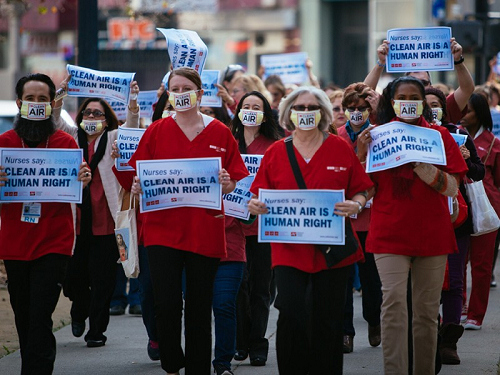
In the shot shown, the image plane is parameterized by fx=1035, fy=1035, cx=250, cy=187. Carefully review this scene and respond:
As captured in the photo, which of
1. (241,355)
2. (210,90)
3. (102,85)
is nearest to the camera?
(241,355)

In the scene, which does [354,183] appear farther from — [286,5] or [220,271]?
[286,5]

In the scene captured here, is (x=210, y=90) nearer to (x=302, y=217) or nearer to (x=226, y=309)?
(x=226, y=309)

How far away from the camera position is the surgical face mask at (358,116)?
7.93m

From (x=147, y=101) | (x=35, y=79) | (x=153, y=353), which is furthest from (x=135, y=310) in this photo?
(x=35, y=79)

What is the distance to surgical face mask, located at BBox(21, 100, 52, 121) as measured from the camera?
21.9 feet

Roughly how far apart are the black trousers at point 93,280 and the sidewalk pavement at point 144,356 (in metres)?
0.25

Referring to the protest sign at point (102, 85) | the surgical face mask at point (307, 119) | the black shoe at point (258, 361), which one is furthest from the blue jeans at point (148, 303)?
the surgical face mask at point (307, 119)

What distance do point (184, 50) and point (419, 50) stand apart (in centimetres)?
187

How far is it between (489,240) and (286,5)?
22.2m

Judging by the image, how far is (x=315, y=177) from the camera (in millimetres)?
6039

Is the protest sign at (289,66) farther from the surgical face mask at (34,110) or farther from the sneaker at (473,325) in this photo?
the surgical face mask at (34,110)

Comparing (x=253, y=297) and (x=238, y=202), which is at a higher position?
(x=238, y=202)

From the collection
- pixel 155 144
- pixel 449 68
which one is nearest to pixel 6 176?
pixel 155 144

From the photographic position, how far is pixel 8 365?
782 centimetres
